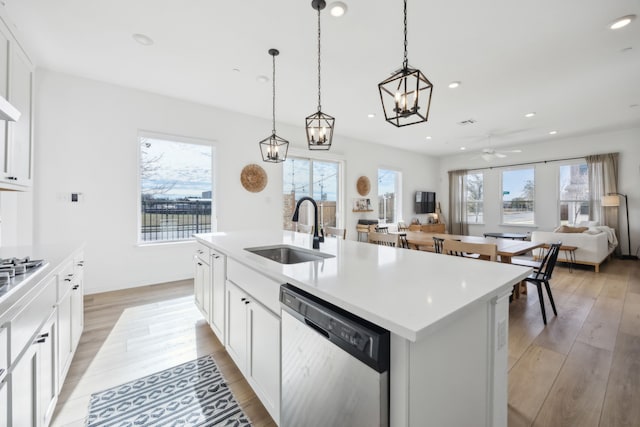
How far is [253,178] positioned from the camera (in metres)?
4.70

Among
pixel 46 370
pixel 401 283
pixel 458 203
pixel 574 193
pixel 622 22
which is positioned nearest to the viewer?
pixel 401 283

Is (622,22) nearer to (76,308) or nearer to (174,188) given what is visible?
(76,308)

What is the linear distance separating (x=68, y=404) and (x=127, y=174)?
2921 millimetres

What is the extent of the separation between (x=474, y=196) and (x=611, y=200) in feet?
9.58

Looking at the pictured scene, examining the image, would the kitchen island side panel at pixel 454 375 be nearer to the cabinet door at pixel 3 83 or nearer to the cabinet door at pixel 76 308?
the cabinet door at pixel 76 308

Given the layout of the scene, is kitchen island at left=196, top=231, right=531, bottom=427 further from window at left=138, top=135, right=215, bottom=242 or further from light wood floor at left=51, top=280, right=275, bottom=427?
window at left=138, top=135, right=215, bottom=242

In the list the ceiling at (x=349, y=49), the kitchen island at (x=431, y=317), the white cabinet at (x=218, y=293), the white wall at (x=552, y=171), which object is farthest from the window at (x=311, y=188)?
the white wall at (x=552, y=171)

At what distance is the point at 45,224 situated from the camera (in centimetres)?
316

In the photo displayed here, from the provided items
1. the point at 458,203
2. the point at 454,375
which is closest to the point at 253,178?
the point at 454,375

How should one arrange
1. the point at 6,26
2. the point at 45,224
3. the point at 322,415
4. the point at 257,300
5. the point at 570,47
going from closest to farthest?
1. the point at 322,415
2. the point at 257,300
3. the point at 6,26
4. the point at 570,47
5. the point at 45,224

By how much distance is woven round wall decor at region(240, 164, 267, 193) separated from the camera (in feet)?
15.1

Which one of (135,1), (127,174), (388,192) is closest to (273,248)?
(135,1)

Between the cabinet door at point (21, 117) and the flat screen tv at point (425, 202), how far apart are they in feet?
25.5

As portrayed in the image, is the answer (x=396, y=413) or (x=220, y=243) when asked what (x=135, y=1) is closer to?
(x=220, y=243)
